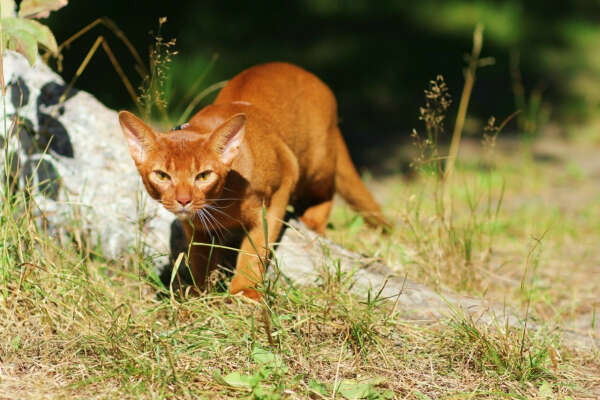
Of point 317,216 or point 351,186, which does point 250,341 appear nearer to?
point 317,216

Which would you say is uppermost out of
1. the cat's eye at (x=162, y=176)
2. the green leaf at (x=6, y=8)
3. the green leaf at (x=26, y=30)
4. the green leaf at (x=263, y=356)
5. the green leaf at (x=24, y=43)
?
the green leaf at (x=6, y=8)

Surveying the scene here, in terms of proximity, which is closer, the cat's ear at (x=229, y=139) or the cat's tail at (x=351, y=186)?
the cat's ear at (x=229, y=139)

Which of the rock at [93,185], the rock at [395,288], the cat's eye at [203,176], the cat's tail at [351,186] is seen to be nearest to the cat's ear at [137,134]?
the cat's eye at [203,176]

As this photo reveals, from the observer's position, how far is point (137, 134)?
2.51 metres

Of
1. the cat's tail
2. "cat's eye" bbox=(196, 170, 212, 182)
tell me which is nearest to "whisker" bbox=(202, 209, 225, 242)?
"cat's eye" bbox=(196, 170, 212, 182)

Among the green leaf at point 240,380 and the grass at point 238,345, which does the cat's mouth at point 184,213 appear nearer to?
the grass at point 238,345

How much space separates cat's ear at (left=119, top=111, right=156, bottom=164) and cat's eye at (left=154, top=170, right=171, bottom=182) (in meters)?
0.07

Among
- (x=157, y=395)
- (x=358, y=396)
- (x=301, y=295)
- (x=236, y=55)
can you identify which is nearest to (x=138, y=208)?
(x=301, y=295)

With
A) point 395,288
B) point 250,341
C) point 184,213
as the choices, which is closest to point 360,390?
point 250,341

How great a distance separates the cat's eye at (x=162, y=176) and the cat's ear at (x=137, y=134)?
71 mm

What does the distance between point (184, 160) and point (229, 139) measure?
0.18 meters

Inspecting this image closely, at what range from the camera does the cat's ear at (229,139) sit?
8.20 ft

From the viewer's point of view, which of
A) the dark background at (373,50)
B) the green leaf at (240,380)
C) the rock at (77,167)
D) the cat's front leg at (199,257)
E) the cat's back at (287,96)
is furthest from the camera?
the dark background at (373,50)

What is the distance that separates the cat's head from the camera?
2455mm
